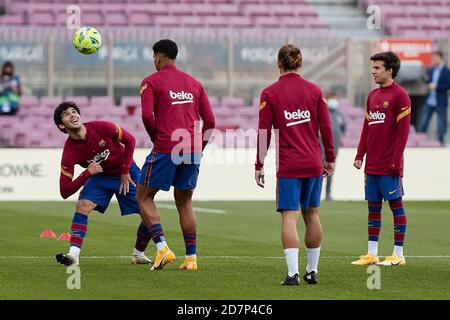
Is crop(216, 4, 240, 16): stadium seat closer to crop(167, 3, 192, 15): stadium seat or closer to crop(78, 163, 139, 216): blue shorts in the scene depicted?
crop(167, 3, 192, 15): stadium seat

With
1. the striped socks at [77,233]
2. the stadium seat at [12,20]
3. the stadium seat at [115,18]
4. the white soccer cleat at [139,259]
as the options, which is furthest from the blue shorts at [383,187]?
the stadium seat at [115,18]

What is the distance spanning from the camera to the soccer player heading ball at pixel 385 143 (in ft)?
42.0

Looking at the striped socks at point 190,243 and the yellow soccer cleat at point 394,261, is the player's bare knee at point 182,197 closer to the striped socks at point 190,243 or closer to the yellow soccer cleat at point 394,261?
the striped socks at point 190,243

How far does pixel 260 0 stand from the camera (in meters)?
33.7

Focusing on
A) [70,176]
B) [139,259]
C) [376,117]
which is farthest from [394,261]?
[70,176]

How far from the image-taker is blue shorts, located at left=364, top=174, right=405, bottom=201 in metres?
12.9

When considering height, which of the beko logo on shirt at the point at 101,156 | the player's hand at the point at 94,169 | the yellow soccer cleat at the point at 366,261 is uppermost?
the beko logo on shirt at the point at 101,156

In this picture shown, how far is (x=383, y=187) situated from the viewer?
12922mm

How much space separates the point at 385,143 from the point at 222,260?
2085 mm

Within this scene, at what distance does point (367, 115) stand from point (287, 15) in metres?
20.6

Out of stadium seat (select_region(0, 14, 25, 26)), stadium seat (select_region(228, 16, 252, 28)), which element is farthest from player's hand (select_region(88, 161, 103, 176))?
stadium seat (select_region(228, 16, 252, 28))

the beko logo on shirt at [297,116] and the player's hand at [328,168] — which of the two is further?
the player's hand at [328,168]

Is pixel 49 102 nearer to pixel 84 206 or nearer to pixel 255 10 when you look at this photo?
pixel 255 10

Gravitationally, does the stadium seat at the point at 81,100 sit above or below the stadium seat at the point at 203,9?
below
